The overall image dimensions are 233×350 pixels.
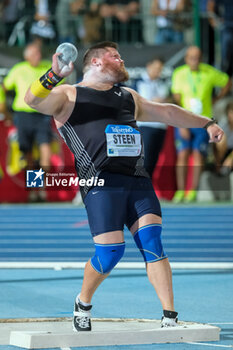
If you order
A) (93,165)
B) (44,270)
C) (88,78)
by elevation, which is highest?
(88,78)

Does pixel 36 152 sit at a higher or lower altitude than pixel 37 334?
higher

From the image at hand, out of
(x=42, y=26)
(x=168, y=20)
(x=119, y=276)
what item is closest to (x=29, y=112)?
(x=42, y=26)

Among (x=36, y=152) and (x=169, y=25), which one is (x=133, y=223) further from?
(x=169, y=25)

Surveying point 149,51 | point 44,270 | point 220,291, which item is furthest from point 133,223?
point 149,51

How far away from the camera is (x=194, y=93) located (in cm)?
1627

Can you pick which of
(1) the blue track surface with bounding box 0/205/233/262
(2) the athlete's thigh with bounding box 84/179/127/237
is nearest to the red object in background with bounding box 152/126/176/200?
(1) the blue track surface with bounding box 0/205/233/262

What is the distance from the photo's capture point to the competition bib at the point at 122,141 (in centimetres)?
589

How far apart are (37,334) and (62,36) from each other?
13.9m

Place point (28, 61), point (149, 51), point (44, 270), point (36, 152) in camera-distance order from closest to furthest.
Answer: point (44, 270) < point (28, 61) < point (36, 152) < point (149, 51)

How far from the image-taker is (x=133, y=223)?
19.8ft

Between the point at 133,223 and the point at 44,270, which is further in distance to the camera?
the point at 44,270

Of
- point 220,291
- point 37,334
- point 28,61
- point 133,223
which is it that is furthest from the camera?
point 28,61

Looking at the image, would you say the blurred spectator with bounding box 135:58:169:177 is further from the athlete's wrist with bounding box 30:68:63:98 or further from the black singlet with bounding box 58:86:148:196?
the athlete's wrist with bounding box 30:68:63:98

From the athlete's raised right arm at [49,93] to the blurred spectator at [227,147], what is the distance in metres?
10.9
